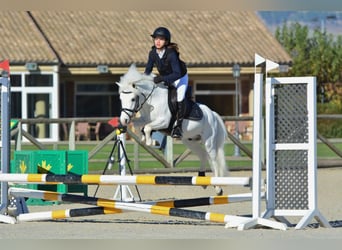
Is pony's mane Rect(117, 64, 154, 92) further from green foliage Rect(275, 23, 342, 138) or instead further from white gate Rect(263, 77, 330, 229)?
green foliage Rect(275, 23, 342, 138)

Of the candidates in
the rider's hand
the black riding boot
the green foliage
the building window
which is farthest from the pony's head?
the green foliage

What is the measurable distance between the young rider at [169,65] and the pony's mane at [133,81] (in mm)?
160

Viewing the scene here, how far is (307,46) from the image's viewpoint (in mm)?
48250

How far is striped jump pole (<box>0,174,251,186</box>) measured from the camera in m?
9.73

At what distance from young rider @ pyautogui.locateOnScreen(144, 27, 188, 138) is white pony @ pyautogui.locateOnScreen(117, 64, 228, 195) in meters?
0.11

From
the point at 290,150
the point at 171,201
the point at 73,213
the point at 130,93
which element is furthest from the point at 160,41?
the point at 73,213

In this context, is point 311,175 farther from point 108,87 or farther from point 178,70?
point 108,87

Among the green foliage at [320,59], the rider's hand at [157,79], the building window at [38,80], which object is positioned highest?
the green foliage at [320,59]

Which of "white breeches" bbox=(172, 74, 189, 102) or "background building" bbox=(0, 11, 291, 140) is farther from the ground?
"background building" bbox=(0, 11, 291, 140)

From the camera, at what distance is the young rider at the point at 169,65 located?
11195 millimetres

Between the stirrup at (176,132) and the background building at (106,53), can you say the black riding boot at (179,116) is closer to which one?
the stirrup at (176,132)

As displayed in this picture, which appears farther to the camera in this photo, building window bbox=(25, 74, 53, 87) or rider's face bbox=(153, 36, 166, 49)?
building window bbox=(25, 74, 53, 87)

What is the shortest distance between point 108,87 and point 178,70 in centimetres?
2642

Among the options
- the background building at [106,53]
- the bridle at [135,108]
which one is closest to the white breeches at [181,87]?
the bridle at [135,108]
